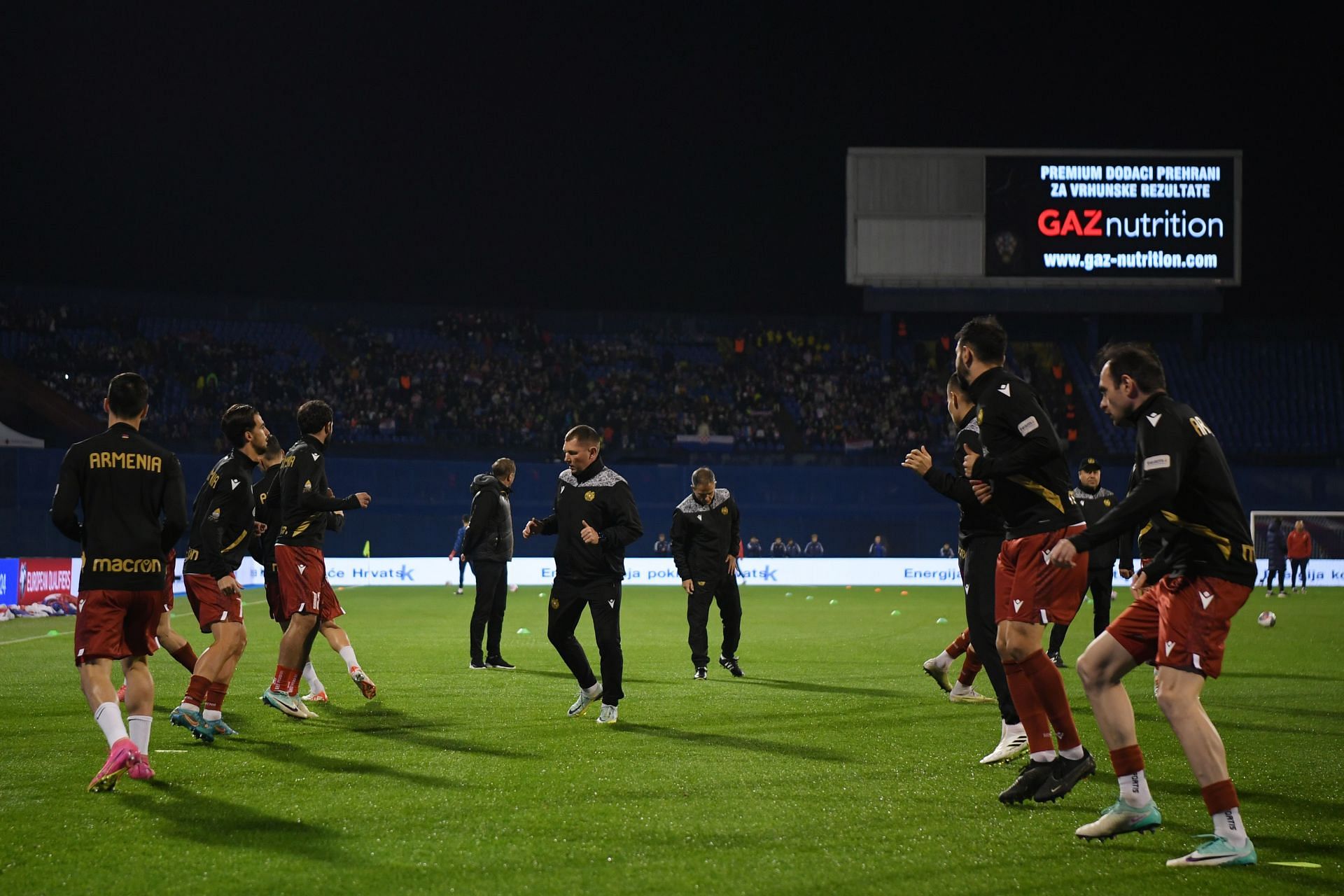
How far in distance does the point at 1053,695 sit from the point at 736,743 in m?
2.63

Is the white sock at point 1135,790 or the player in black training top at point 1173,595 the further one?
the white sock at point 1135,790

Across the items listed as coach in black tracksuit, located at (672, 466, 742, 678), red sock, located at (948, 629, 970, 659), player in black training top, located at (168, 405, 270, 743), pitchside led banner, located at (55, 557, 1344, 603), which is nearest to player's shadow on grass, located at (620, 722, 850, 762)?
red sock, located at (948, 629, 970, 659)

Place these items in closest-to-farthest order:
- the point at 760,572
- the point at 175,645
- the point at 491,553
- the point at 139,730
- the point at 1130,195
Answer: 1. the point at 139,730
2. the point at 175,645
3. the point at 491,553
4. the point at 760,572
5. the point at 1130,195

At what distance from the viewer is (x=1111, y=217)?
3947cm

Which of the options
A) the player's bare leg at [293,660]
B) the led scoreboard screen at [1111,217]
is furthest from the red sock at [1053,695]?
the led scoreboard screen at [1111,217]

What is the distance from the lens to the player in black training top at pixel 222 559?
8.65 metres

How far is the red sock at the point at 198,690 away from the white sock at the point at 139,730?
162cm

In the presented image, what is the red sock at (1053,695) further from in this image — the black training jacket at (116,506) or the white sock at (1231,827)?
the black training jacket at (116,506)

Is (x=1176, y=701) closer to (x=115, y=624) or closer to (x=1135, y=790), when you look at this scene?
(x=1135, y=790)

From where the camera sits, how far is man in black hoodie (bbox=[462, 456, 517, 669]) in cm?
1384

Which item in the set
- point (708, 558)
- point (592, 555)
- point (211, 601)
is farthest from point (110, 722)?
point (708, 558)

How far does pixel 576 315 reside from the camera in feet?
156

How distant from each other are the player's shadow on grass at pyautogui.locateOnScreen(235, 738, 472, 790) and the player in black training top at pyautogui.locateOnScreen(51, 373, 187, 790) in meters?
1.00

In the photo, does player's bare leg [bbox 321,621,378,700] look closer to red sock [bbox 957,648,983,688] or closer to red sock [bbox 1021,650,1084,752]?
red sock [bbox 957,648,983,688]
